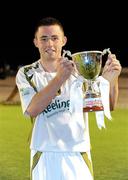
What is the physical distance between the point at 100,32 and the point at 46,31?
37891mm

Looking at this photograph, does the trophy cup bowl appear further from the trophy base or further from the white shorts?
the white shorts

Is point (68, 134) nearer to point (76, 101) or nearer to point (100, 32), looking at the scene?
point (76, 101)

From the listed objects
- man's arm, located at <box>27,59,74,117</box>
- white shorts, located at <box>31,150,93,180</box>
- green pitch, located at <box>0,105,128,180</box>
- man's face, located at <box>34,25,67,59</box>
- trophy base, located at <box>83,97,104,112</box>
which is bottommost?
green pitch, located at <box>0,105,128,180</box>

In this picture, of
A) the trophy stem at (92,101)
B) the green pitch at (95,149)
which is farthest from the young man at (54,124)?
the green pitch at (95,149)

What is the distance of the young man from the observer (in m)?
3.37

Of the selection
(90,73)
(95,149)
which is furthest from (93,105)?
(95,149)

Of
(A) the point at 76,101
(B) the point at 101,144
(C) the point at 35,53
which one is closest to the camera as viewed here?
(A) the point at 76,101

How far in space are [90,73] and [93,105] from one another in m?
0.21

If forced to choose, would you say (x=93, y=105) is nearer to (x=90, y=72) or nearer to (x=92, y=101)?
(x=92, y=101)

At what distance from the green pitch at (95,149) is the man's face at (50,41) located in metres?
3.69

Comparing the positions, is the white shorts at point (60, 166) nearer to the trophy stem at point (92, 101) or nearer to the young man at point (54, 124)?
the young man at point (54, 124)

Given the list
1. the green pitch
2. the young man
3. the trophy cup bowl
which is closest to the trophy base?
the trophy cup bowl

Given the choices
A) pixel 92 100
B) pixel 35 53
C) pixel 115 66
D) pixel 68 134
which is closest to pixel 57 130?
pixel 68 134

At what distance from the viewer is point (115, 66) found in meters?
3.30
